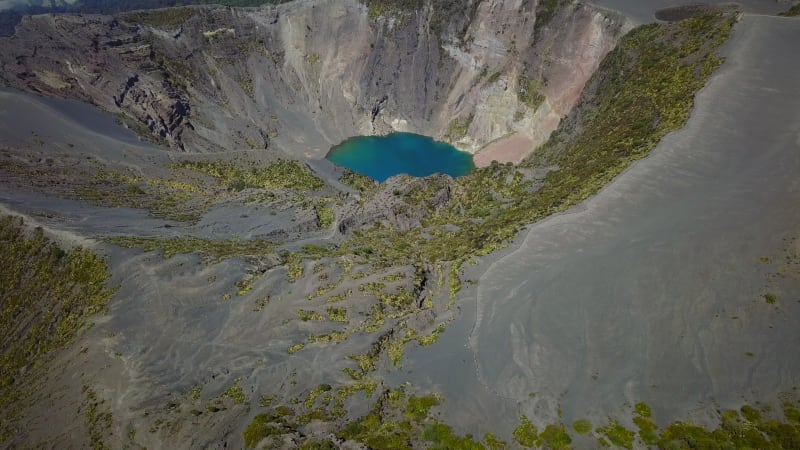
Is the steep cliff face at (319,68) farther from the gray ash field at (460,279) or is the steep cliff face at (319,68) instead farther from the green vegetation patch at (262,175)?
the green vegetation patch at (262,175)

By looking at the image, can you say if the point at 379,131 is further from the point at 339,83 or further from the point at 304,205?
the point at 304,205

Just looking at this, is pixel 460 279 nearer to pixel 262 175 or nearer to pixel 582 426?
pixel 582 426

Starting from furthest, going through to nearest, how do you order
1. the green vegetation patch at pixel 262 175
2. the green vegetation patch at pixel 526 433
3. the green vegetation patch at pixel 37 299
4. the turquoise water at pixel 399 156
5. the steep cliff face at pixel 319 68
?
the turquoise water at pixel 399 156
the steep cliff face at pixel 319 68
the green vegetation patch at pixel 262 175
the green vegetation patch at pixel 37 299
the green vegetation patch at pixel 526 433

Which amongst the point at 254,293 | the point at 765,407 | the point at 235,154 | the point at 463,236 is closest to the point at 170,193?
the point at 235,154

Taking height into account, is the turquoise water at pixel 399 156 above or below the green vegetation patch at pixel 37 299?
below

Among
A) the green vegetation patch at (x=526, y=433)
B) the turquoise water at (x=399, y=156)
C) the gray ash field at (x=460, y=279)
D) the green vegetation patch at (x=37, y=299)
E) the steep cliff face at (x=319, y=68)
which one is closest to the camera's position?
the green vegetation patch at (x=526, y=433)

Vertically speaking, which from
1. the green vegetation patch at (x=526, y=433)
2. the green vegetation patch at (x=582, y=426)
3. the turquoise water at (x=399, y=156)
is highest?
the green vegetation patch at (x=582, y=426)

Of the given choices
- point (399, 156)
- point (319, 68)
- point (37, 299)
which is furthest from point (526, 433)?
point (319, 68)

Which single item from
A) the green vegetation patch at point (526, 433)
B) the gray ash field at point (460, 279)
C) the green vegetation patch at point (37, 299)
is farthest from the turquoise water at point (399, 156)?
the green vegetation patch at point (526, 433)
